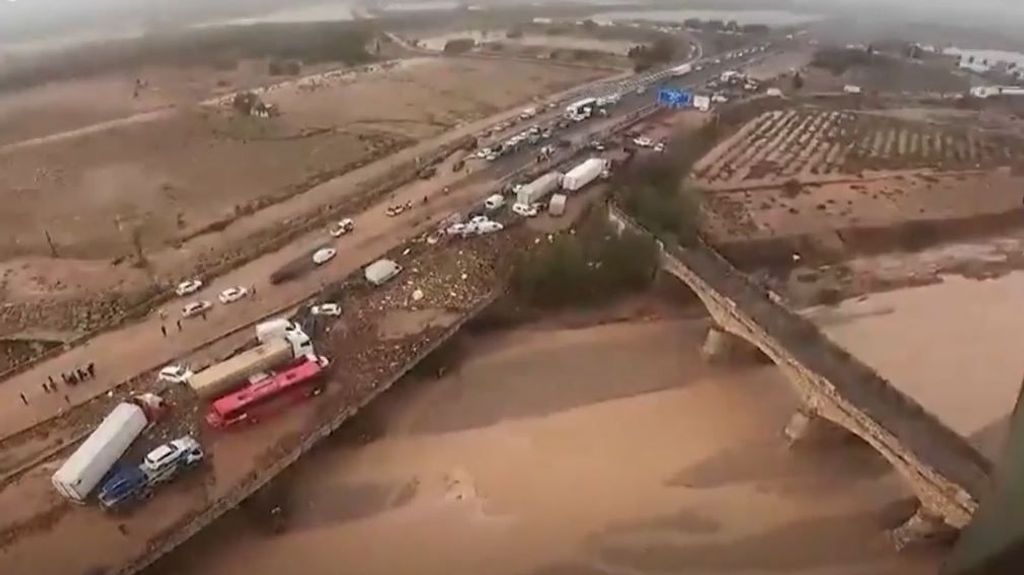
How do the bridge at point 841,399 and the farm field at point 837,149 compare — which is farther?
the farm field at point 837,149

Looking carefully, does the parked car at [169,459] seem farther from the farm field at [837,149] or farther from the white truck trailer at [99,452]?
the farm field at [837,149]

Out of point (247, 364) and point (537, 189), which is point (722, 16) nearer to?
point (537, 189)

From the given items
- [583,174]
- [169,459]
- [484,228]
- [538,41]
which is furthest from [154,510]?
[538,41]

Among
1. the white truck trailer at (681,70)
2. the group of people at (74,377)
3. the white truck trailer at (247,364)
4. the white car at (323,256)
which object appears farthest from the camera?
the white truck trailer at (681,70)

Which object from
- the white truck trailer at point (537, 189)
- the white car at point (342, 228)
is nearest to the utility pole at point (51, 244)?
the white car at point (342, 228)

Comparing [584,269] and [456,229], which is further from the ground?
[456,229]

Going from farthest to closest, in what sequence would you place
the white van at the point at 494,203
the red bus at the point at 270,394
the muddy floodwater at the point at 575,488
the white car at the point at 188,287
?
the white van at the point at 494,203, the white car at the point at 188,287, the red bus at the point at 270,394, the muddy floodwater at the point at 575,488

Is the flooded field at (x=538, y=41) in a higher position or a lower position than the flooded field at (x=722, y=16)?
lower
